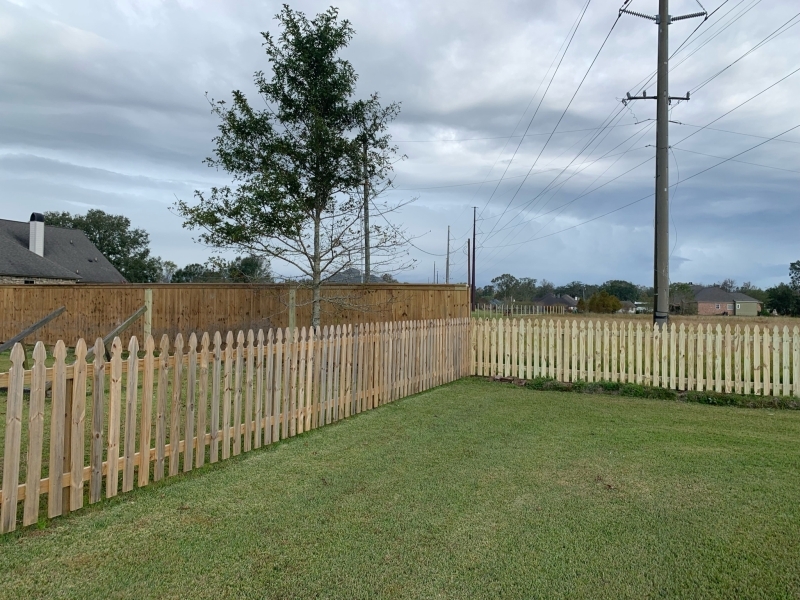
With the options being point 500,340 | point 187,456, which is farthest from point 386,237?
point 187,456

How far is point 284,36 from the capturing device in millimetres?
8625

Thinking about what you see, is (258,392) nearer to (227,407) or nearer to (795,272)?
(227,407)

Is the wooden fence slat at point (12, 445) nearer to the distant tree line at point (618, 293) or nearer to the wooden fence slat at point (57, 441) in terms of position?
A: the wooden fence slat at point (57, 441)

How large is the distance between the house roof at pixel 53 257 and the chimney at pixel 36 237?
0.46 metres

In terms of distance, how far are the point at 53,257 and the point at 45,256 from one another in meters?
0.55

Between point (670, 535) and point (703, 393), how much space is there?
627cm

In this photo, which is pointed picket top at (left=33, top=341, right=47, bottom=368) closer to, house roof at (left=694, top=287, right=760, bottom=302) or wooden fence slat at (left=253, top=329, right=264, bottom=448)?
wooden fence slat at (left=253, top=329, right=264, bottom=448)

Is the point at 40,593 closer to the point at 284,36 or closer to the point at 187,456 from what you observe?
the point at 187,456

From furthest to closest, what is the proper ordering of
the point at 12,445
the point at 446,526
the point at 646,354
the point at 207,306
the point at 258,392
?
the point at 207,306 → the point at 646,354 → the point at 258,392 → the point at 446,526 → the point at 12,445

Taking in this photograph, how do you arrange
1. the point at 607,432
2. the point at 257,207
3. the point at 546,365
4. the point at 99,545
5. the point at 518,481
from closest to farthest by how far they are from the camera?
the point at 99,545 → the point at 518,481 → the point at 607,432 → the point at 257,207 → the point at 546,365

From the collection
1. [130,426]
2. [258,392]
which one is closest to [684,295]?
[258,392]

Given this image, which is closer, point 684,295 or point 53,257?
point 53,257

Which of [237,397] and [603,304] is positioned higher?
[603,304]

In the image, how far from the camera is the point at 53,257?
3253cm
